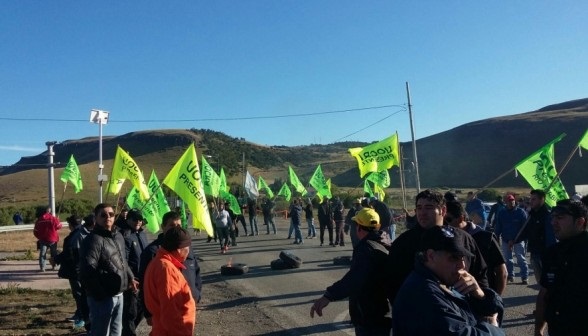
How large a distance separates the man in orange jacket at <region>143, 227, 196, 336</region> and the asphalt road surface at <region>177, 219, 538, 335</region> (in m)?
3.52

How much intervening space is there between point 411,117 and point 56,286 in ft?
55.4

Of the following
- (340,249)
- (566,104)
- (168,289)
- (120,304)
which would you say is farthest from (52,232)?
(566,104)

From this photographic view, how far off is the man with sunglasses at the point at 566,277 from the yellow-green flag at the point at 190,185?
5943mm

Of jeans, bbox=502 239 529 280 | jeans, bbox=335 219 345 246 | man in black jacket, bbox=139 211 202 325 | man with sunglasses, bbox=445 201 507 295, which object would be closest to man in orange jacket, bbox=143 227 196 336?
man in black jacket, bbox=139 211 202 325

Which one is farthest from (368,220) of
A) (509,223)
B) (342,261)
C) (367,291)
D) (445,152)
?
(445,152)

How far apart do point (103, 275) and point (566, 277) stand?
4.20 meters

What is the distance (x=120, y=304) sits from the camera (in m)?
5.80

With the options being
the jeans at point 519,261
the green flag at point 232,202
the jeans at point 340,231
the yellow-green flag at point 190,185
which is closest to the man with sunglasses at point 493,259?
the yellow-green flag at point 190,185

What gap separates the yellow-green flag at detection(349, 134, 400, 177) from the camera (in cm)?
1777

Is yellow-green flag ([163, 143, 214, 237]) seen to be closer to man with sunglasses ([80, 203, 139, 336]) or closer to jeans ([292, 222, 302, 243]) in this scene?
man with sunglasses ([80, 203, 139, 336])

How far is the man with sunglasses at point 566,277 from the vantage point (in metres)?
3.83

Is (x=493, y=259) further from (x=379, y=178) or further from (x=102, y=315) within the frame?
(x=379, y=178)

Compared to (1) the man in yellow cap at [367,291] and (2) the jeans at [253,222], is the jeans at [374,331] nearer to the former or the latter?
(1) the man in yellow cap at [367,291]

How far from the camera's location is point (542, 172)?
11.0m
